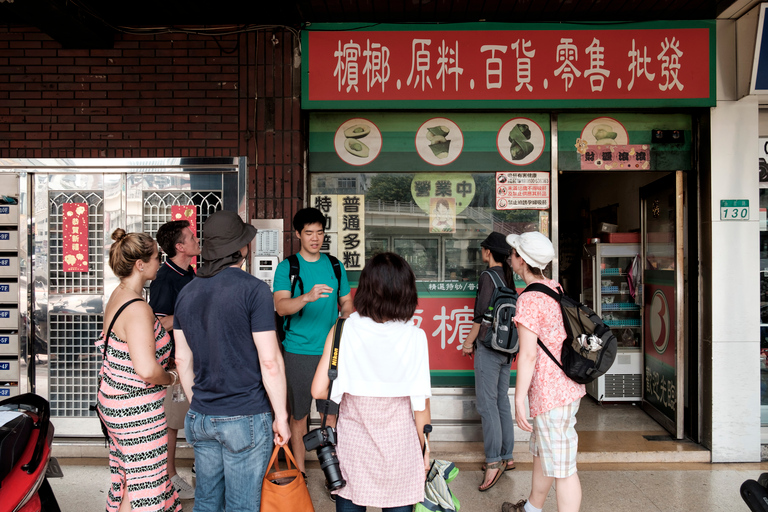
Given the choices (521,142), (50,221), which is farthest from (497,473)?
(50,221)

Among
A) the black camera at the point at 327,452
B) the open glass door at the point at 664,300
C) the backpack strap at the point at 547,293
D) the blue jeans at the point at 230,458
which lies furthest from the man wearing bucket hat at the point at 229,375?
the open glass door at the point at 664,300

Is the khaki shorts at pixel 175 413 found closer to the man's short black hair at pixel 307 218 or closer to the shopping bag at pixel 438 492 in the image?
the man's short black hair at pixel 307 218

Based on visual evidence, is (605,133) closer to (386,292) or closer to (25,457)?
(386,292)

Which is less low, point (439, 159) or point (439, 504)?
point (439, 159)

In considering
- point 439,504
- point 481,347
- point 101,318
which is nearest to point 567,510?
point 439,504

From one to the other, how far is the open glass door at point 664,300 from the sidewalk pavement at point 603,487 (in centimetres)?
61

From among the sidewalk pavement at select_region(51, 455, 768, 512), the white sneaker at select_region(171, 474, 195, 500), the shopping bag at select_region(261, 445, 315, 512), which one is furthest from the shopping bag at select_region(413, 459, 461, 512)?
the white sneaker at select_region(171, 474, 195, 500)

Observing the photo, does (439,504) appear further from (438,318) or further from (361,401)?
(438,318)

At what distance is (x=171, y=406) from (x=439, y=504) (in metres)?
2.46

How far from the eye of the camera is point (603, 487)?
361 cm

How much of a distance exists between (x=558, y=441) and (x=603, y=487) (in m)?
1.45

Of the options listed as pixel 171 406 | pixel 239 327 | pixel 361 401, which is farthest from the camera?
pixel 171 406

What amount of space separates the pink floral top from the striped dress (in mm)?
2001

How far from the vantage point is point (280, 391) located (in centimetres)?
218
